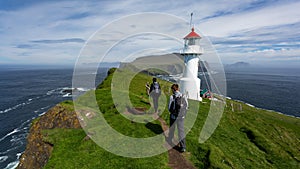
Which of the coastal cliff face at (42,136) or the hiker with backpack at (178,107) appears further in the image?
the coastal cliff face at (42,136)

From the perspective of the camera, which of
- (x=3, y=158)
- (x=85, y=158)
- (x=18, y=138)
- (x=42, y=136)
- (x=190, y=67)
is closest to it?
(x=85, y=158)

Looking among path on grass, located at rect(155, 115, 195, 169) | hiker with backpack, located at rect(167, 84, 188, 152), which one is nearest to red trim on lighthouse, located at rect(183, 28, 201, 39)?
hiker with backpack, located at rect(167, 84, 188, 152)

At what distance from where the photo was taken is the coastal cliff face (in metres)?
13.2

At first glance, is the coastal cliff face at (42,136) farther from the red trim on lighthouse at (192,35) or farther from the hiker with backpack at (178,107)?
the red trim on lighthouse at (192,35)

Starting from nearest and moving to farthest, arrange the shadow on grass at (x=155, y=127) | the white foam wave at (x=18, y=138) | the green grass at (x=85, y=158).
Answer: the green grass at (x=85, y=158) → the shadow on grass at (x=155, y=127) → the white foam wave at (x=18, y=138)

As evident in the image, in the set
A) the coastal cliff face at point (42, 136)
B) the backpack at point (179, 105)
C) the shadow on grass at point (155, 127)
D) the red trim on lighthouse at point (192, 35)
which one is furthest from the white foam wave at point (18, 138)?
the backpack at point (179, 105)

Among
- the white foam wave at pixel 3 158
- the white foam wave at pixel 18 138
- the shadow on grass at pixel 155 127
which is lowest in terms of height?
the white foam wave at pixel 3 158

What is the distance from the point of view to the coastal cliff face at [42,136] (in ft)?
43.4

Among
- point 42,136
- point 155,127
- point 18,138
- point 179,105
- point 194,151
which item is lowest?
point 18,138

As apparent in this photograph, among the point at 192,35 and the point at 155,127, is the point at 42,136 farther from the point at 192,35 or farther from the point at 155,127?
the point at 192,35

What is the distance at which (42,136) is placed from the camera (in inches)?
554

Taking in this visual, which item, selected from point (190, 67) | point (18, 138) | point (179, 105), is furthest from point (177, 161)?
point (18, 138)

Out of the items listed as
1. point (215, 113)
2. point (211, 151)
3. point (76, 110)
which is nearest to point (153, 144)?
point (211, 151)

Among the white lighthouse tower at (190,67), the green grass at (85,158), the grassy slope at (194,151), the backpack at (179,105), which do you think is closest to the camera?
the green grass at (85,158)
